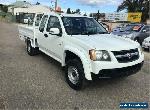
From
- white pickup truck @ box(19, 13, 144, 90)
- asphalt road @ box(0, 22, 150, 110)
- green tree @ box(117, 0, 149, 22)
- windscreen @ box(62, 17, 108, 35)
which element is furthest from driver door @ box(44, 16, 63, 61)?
green tree @ box(117, 0, 149, 22)

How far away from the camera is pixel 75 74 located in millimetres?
6379

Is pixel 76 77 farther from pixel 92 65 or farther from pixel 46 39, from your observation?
pixel 46 39

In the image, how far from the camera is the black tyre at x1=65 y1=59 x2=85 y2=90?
598cm

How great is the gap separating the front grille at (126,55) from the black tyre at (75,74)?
36.3 inches

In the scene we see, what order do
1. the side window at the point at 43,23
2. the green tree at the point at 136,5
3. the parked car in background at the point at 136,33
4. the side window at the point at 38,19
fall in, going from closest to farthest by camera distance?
the side window at the point at 43,23
the side window at the point at 38,19
the parked car in background at the point at 136,33
the green tree at the point at 136,5

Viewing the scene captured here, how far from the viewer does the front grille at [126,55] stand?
578cm

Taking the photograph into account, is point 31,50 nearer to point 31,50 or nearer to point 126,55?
point 31,50

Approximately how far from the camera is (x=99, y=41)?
20.3 feet

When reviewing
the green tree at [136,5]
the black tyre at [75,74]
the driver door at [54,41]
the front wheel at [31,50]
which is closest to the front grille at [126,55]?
the black tyre at [75,74]

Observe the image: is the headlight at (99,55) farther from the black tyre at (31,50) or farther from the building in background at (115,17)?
the building in background at (115,17)

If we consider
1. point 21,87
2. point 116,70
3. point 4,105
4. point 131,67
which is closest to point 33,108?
point 4,105

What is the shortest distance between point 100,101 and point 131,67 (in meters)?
1.18

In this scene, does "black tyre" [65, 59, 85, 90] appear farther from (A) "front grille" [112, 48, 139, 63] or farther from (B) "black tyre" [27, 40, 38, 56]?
(B) "black tyre" [27, 40, 38, 56]

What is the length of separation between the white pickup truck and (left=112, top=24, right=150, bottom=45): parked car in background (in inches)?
317
